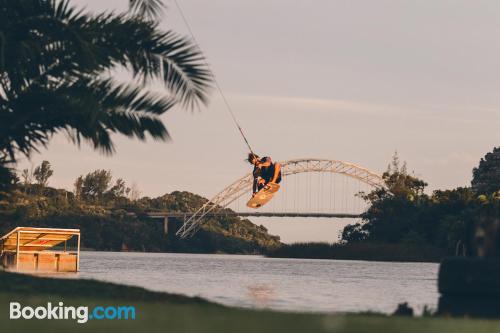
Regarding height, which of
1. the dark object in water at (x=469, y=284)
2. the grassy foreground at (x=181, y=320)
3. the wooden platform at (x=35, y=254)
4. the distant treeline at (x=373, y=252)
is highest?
the distant treeline at (x=373, y=252)

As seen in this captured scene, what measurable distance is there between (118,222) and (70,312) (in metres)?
128

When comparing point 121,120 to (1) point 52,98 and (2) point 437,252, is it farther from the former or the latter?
(2) point 437,252

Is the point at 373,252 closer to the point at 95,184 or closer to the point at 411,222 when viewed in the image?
the point at 411,222

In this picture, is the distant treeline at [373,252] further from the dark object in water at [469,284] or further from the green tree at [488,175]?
the dark object in water at [469,284]

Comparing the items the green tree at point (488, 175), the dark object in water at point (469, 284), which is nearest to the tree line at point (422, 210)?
the green tree at point (488, 175)

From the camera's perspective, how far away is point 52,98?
21188 mm

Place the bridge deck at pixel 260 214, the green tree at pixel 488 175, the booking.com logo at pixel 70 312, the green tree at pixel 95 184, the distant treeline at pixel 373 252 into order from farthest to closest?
the green tree at pixel 95 184
the bridge deck at pixel 260 214
the green tree at pixel 488 175
the distant treeline at pixel 373 252
the booking.com logo at pixel 70 312

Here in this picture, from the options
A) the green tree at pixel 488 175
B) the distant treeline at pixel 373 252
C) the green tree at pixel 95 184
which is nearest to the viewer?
the distant treeline at pixel 373 252

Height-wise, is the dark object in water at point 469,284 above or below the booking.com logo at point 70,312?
above

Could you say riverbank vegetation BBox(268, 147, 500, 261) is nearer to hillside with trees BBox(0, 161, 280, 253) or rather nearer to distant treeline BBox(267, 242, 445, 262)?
distant treeline BBox(267, 242, 445, 262)

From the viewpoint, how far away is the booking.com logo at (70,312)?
1561 cm

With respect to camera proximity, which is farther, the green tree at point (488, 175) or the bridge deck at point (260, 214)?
the bridge deck at point (260, 214)

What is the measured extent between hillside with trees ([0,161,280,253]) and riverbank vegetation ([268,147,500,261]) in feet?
114

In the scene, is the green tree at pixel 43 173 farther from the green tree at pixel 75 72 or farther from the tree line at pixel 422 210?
the green tree at pixel 75 72
